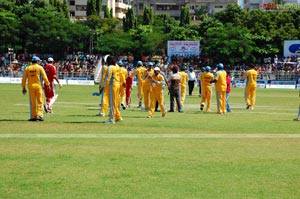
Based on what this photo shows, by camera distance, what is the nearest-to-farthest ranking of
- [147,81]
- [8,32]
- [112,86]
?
1. [112,86]
2. [147,81]
3. [8,32]

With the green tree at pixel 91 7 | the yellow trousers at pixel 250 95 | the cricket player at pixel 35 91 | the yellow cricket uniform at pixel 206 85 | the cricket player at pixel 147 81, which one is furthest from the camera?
the green tree at pixel 91 7

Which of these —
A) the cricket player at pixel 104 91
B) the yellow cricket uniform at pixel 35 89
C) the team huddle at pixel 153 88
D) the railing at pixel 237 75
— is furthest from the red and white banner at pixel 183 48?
the yellow cricket uniform at pixel 35 89

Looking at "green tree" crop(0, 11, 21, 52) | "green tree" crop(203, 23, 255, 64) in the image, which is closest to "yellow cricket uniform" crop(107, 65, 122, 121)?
"green tree" crop(203, 23, 255, 64)

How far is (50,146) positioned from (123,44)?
65.9 m

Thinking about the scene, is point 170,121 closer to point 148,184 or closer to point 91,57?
point 148,184

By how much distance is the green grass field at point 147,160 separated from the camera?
9828mm

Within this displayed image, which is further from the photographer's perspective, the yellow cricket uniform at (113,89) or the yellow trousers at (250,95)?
the yellow trousers at (250,95)

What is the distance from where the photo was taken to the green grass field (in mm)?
9828

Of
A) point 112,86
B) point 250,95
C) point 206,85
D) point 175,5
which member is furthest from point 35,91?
point 175,5

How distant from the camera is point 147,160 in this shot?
1243 cm

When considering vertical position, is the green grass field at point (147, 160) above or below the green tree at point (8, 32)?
below

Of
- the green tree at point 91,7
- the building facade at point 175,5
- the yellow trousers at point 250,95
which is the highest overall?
the building facade at point 175,5

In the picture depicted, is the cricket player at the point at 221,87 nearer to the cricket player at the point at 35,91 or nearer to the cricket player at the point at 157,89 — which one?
the cricket player at the point at 157,89

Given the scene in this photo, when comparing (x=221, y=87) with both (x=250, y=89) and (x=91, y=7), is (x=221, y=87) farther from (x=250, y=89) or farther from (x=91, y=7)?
(x=91, y=7)
